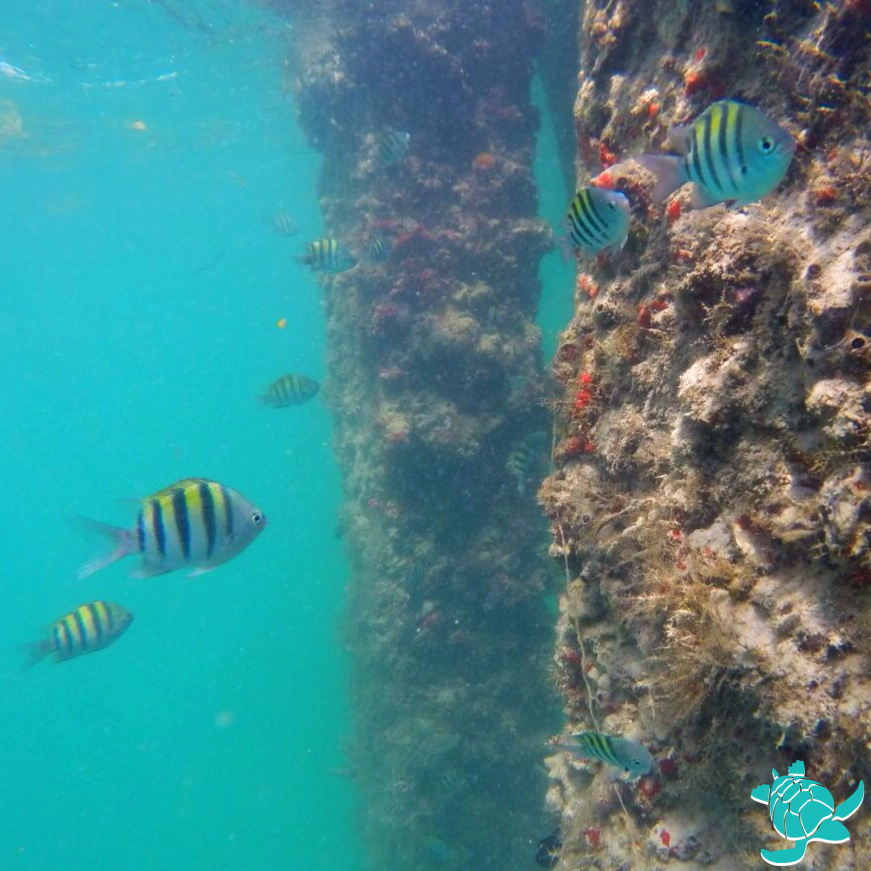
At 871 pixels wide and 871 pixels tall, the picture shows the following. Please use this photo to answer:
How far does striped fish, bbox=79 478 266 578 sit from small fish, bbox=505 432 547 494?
560 cm

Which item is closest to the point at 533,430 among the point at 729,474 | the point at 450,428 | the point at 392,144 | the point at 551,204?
the point at 450,428

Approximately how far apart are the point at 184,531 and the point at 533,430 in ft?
28.5

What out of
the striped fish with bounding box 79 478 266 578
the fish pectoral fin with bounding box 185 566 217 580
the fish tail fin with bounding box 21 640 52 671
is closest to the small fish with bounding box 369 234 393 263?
the fish tail fin with bounding box 21 640 52 671

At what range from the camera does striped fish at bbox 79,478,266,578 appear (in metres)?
2.83

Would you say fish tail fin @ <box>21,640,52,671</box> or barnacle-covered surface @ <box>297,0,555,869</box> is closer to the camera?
fish tail fin @ <box>21,640,52,671</box>

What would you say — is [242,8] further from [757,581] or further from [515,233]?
[757,581]

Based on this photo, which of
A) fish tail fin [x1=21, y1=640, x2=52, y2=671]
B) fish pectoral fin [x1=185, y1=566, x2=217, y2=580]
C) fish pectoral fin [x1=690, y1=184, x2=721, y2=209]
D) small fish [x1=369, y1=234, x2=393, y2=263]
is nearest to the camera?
fish pectoral fin [x1=690, y1=184, x2=721, y2=209]

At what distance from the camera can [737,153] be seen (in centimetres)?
226

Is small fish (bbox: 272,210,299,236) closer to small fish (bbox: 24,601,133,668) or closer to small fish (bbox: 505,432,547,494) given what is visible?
small fish (bbox: 505,432,547,494)

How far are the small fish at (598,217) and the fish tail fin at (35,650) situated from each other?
674cm

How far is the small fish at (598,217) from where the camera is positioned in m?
3.17

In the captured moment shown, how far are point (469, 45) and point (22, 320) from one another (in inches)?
3084

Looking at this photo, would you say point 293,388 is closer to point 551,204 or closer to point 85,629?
point 85,629

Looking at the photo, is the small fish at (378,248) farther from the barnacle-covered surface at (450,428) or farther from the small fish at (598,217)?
the small fish at (598,217)
